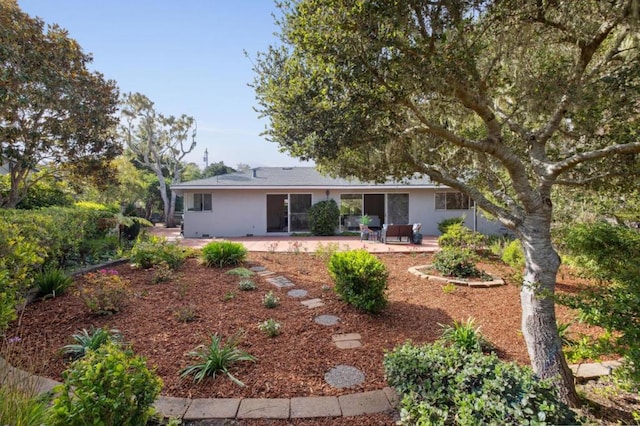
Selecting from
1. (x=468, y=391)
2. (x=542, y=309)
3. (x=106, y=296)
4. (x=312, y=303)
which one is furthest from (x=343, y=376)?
(x=106, y=296)

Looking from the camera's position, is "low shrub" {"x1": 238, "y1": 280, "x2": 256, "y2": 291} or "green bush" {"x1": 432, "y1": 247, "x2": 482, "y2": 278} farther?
"green bush" {"x1": 432, "y1": 247, "x2": 482, "y2": 278}

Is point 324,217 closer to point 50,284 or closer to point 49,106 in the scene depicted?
point 49,106

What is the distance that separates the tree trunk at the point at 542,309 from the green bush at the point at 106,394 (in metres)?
3.25

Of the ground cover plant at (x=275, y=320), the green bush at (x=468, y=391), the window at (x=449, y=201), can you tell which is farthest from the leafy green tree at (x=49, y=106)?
the window at (x=449, y=201)

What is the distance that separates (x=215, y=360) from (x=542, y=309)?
3235 millimetres

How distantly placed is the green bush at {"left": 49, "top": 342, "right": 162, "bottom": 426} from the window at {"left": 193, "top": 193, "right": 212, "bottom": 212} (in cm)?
1437

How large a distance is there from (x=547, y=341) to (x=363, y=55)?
130 inches

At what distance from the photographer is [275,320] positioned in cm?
455

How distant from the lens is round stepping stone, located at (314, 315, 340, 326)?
14.9 ft

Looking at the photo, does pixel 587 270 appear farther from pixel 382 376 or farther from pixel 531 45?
pixel 382 376

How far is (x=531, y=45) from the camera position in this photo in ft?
13.2

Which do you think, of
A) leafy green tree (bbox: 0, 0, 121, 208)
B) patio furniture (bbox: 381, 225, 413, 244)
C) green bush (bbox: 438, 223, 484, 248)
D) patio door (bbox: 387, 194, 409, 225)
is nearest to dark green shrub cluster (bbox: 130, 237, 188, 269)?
leafy green tree (bbox: 0, 0, 121, 208)

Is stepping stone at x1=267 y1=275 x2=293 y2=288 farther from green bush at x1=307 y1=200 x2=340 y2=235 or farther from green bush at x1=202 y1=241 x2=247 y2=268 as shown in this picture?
green bush at x1=307 y1=200 x2=340 y2=235

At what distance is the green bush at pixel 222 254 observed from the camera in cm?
773
